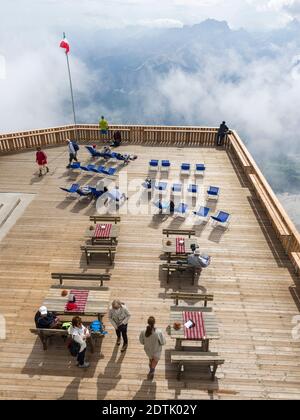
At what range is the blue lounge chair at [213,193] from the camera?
48.5 feet

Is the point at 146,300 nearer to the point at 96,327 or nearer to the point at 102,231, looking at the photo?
the point at 96,327

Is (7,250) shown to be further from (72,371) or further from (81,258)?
(72,371)

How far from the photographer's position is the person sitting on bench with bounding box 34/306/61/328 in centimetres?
796

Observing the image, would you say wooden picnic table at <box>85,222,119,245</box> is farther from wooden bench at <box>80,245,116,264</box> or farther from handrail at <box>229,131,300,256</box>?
handrail at <box>229,131,300,256</box>

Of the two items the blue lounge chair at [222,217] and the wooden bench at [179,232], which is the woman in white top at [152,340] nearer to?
the wooden bench at [179,232]

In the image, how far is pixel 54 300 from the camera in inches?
344

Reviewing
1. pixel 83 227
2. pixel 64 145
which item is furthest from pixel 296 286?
pixel 64 145

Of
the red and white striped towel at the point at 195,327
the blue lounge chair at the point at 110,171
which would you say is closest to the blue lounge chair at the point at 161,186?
the blue lounge chair at the point at 110,171

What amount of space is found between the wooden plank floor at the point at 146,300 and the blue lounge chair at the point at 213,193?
13.9 inches

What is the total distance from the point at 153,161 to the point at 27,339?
11233 mm

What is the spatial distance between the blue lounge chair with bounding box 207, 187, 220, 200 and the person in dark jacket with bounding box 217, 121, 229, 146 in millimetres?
6405

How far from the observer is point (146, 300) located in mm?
9734

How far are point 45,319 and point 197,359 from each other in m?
3.67

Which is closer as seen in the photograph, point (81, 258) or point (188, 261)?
point (188, 261)
